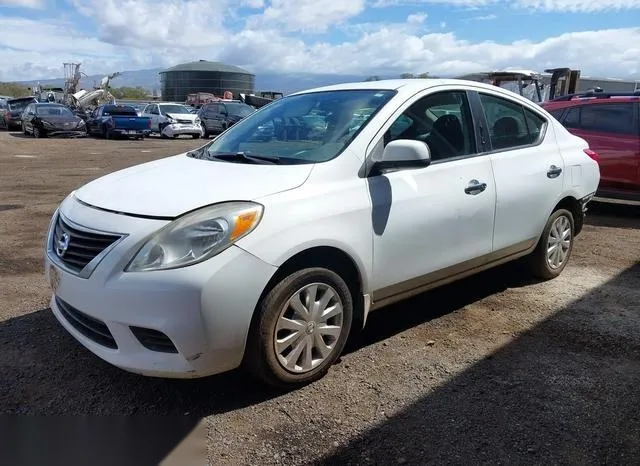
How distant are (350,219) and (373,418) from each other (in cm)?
109

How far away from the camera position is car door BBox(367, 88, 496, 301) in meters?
3.58

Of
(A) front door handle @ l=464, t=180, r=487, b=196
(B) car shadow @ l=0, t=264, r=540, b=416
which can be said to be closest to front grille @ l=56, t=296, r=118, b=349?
(B) car shadow @ l=0, t=264, r=540, b=416

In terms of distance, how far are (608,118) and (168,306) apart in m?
7.69

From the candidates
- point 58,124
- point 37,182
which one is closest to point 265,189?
point 37,182

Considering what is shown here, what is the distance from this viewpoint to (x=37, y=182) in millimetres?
11156

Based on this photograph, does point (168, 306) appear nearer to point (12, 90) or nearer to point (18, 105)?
point (18, 105)

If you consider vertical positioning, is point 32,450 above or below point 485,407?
below

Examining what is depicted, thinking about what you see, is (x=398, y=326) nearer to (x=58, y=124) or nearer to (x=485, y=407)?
(x=485, y=407)

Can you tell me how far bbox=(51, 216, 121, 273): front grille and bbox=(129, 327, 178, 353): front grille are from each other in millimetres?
455

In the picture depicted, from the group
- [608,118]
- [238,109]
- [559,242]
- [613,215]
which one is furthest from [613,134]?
[238,109]

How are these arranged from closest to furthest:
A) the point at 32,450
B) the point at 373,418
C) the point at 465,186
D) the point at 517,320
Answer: the point at 32,450 → the point at 373,418 → the point at 465,186 → the point at 517,320

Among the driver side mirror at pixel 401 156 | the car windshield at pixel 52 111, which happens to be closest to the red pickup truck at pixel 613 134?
the driver side mirror at pixel 401 156

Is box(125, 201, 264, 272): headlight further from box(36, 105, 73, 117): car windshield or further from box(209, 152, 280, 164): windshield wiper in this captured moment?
box(36, 105, 73, 117): car windshield

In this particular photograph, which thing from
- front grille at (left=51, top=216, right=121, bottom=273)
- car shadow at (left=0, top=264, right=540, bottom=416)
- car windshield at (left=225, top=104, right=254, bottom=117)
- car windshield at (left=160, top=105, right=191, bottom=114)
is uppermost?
car windshield at (left=225, top=104, right=254, bottom=117)
